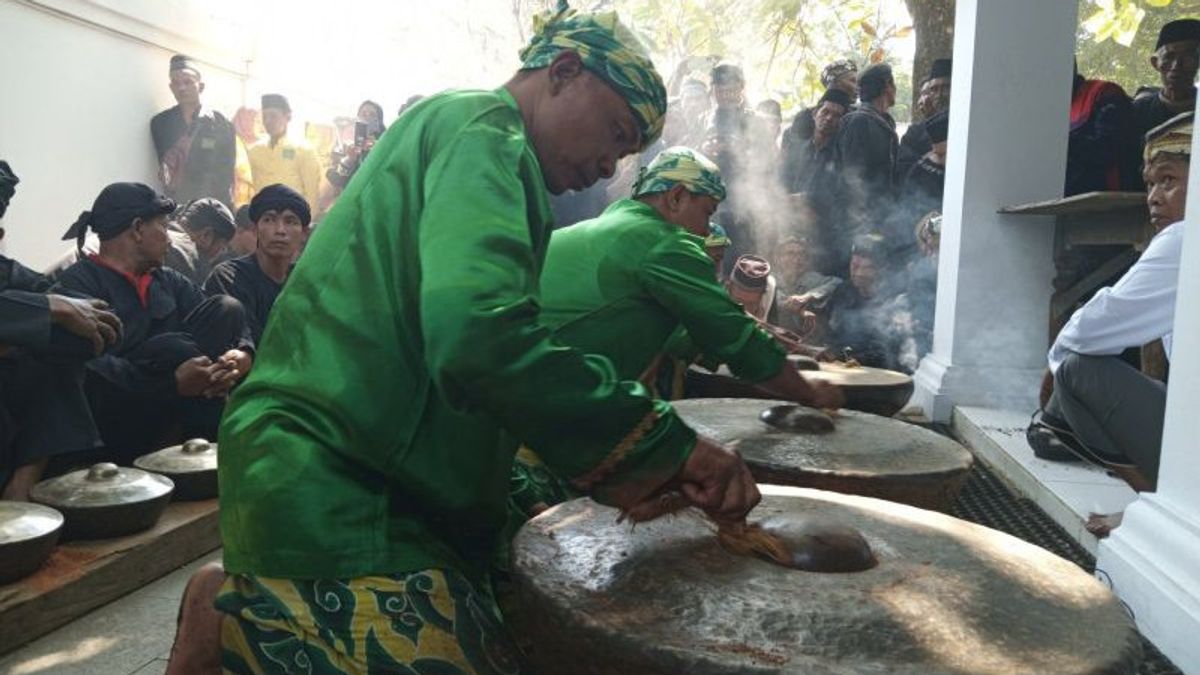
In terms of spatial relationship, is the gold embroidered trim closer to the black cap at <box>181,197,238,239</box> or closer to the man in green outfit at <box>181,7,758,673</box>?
the man in green outfit at <box>181,7,758,673</box>

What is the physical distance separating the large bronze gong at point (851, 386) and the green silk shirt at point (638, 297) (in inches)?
56.0

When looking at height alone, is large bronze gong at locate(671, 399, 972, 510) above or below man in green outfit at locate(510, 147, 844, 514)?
below

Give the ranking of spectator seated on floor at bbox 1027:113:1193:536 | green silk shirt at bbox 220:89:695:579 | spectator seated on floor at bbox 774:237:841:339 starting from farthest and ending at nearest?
spectator seated on floor at bbox 774:237:841:339, spectator seated on floor at bbox 1027:113:1193:536, green silk shirt at bbox 220:89:695:579

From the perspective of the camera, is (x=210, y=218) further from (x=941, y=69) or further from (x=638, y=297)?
(x=941, y=69)

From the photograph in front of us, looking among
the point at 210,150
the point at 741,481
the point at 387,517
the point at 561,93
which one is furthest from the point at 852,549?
the point at 210,150

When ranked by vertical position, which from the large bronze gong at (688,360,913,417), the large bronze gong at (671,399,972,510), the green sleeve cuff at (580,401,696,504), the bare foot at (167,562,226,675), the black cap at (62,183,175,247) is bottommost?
the large bronze gong at (688,360,913,417)

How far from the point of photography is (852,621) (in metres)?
1.80

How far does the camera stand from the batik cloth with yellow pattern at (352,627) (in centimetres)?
168

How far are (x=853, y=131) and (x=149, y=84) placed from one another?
712 centimetres

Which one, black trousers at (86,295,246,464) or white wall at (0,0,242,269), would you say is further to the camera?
white wall at (0,0,242,269)

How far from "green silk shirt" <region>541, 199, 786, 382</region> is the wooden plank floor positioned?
7.63 ft

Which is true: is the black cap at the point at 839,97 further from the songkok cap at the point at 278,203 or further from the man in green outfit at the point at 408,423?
the man in green outfit at the point at 408,423


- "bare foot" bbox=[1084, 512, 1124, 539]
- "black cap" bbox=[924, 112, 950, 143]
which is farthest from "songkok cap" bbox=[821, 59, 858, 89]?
"bare foot" bbox=[1084, 512, 1124, 539]

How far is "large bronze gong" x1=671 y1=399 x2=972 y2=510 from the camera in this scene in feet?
10.5
